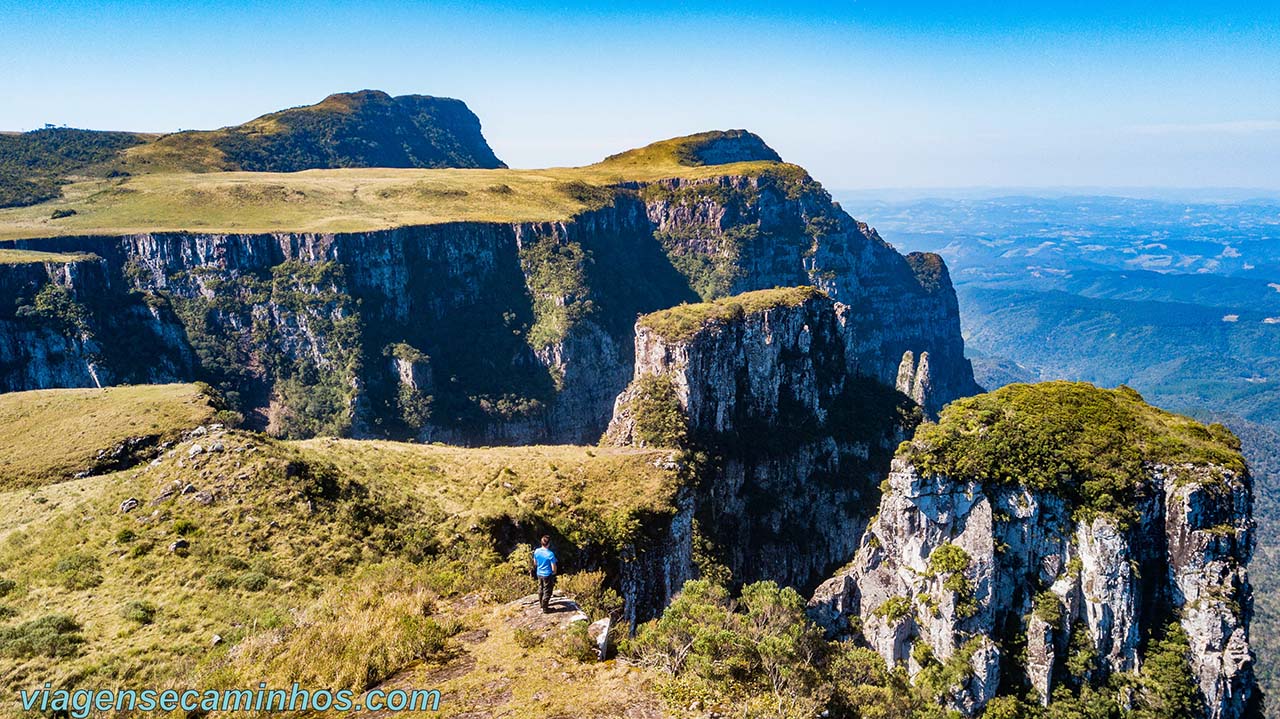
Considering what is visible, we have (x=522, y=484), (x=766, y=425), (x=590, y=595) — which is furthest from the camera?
(x=766, y=425)

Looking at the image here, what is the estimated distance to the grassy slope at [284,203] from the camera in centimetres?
13388

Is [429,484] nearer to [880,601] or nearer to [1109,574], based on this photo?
[880,601]

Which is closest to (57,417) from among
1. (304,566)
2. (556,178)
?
(304,566)

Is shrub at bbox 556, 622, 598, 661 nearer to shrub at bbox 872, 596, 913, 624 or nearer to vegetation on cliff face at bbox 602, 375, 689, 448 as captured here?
shrub at bbox 872, 596, 913, 624

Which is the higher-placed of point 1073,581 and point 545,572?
point 545,572

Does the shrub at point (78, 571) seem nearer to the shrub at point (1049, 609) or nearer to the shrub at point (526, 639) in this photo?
the shrub at point (526, 639)

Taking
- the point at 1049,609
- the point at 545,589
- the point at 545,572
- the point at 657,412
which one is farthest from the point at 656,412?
the point at 545,572

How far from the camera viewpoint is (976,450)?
52031 millimetres

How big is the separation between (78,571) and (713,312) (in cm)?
7328

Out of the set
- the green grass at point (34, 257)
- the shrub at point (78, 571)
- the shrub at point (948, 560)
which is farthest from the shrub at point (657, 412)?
the green grass at point (34, 257)

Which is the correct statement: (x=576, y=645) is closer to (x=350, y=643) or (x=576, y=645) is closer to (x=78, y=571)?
(x=350, y=643)

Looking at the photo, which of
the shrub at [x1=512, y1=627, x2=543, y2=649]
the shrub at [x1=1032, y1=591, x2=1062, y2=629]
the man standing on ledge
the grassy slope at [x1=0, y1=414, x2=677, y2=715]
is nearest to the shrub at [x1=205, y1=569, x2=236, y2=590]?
the grassy slope at [x1=0, y1=414, x2=677, y2=715]

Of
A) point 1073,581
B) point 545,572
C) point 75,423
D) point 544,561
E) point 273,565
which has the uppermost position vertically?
point 544,561

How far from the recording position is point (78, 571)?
2634 centimetres
